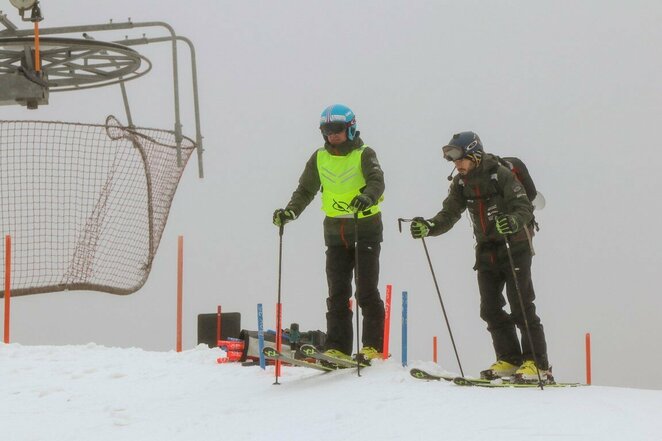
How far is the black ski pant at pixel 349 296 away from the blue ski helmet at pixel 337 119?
36.0 inches

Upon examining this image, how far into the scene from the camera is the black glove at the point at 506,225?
719 cm

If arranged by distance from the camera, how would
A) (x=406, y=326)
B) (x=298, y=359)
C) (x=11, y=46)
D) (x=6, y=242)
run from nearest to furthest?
(x=11, y=46) → (x=298, y=359) → (x=406, y=326) → (x=6, y=242)

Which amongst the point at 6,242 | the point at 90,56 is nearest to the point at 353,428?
the point at 90,56

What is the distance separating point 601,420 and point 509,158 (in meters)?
2.55

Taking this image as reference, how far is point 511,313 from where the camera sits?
7789mm

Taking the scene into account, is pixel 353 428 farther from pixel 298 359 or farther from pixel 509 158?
pixel 509 158

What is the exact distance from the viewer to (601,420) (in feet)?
19.7

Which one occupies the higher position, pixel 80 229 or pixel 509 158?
pixel 509 158

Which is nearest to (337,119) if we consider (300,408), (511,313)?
(511,313)

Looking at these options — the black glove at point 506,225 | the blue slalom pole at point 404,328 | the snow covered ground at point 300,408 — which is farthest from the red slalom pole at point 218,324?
the black glove at point 506,225

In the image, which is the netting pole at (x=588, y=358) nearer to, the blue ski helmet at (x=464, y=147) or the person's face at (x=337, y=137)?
the blue ski helmet at (x=464, y=147)

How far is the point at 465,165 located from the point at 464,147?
15 cm

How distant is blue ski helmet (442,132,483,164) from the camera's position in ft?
25.0

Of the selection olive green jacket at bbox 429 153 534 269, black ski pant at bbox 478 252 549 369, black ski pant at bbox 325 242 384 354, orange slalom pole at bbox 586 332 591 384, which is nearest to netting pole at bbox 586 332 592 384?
orange slalom pole at bbox 586 332 591 384
